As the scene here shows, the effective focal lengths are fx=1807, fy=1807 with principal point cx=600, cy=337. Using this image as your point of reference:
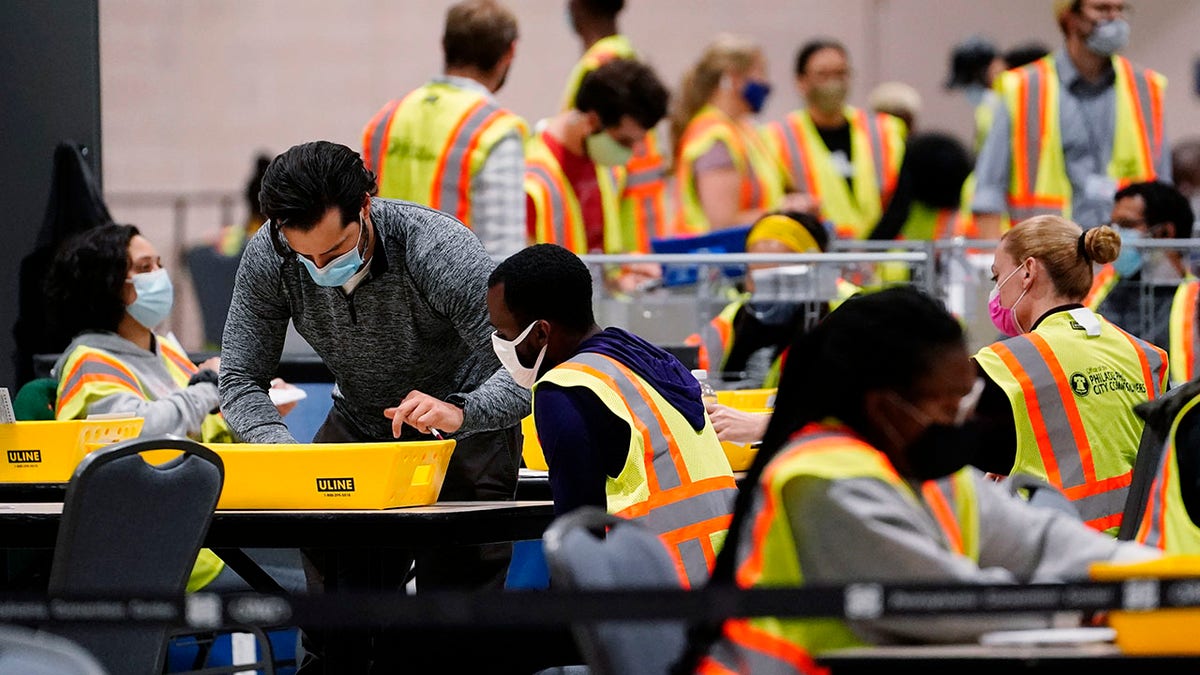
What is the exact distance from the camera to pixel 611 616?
2.03 m

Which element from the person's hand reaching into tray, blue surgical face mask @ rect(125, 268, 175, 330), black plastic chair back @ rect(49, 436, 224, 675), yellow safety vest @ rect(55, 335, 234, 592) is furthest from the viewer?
blue surgical face mask @ rect(125, 268, 175, 330)

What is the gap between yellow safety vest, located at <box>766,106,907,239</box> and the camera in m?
8.22

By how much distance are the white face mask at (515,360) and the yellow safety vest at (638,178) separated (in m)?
3.55

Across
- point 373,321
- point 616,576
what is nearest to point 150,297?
point 373,321

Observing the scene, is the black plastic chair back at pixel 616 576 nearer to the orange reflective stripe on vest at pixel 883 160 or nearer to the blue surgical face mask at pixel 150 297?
the blue surgical face mask at pixel 150 297

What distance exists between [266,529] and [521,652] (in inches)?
34.1

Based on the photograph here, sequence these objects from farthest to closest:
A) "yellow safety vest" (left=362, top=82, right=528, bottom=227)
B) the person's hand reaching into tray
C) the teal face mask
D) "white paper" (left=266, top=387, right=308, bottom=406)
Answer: the teal face mask → "yellow safety vest" (left=362, top=82, right=528, bottom=227) → "white paper" (left=266, top=387, right=308, bottom=406) → the person's hand reaching into tray

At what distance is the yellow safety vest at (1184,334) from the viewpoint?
5.09 metres

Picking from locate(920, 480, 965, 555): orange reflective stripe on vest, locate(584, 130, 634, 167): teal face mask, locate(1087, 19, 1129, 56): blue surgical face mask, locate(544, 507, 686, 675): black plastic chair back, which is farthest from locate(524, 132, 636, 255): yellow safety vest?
locate(920, 480, 965, 555): orange reflective stripe on vest

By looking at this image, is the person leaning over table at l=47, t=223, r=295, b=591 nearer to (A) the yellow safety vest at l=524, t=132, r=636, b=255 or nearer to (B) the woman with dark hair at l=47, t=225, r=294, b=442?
(B) the woman with dark hair at l=47, t=225, r=294, b=442

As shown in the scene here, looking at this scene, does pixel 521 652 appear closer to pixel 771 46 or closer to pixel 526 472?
pixel 526 472

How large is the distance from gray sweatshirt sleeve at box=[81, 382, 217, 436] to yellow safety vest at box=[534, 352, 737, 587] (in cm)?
149

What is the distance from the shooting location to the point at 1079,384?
3.71m

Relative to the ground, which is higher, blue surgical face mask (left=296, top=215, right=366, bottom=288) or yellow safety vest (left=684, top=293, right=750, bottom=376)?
blue surgical face mask (left=296, top=215, right=366, bottom=288)
